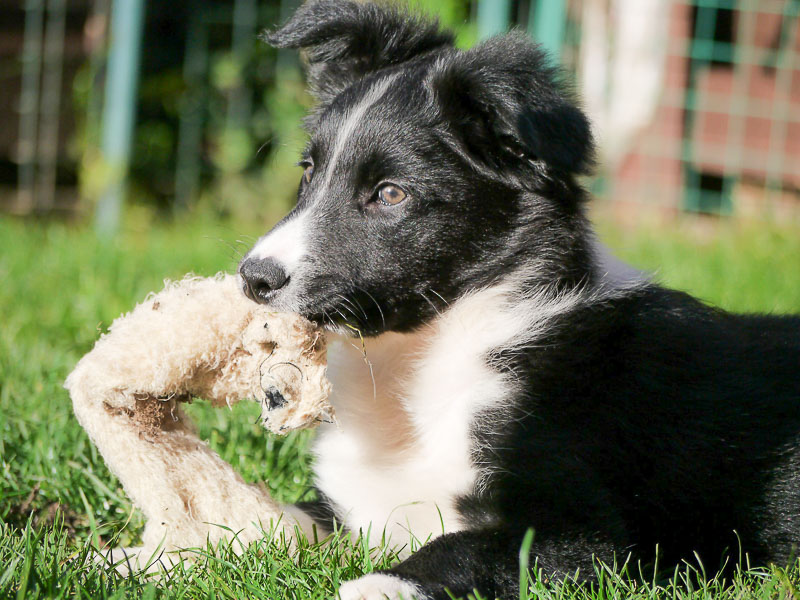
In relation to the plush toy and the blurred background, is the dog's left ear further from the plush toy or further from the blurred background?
the blurred background

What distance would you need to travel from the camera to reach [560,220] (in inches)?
96.7

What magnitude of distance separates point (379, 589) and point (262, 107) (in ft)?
22.8

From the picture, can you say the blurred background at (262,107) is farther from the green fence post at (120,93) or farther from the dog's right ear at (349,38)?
the dog's right ear at (349,38)

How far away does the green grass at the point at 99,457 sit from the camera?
1961mm

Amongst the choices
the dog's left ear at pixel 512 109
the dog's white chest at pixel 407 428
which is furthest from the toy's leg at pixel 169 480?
the dog's left ear at pixel 512 109

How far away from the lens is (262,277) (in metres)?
2.19

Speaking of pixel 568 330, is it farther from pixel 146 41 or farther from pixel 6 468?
pixel 146 41

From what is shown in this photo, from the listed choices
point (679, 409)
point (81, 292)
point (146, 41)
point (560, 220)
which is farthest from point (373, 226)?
point (146, 41)

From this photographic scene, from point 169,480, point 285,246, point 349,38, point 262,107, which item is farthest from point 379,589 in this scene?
point 262,107

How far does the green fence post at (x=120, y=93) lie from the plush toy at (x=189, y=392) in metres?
5.18

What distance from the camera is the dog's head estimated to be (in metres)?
2.29

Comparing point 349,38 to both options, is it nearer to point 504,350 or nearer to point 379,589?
point 504,350

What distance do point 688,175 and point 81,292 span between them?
18.4 feet

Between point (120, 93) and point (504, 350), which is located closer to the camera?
point (504, 350)
